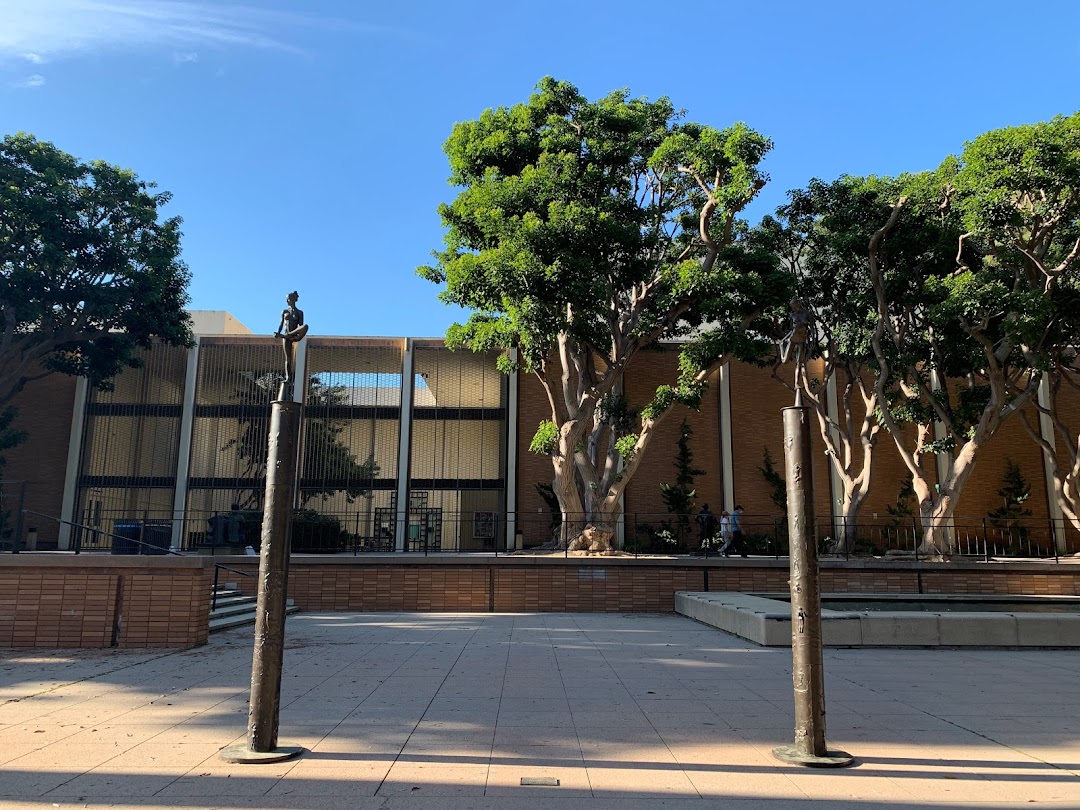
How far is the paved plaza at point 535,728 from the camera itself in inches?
173

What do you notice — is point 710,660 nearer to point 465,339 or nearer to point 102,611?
point 102,611

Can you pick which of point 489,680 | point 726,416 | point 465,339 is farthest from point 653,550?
point 489,680

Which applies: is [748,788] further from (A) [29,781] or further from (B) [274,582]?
(A) [29,781]

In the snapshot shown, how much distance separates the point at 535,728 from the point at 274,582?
238cm

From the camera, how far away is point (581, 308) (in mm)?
17766

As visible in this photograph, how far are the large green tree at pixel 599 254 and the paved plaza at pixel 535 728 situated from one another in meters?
9.16

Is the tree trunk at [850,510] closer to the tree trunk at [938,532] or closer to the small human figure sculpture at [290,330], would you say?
the tree trunk at [938,532]

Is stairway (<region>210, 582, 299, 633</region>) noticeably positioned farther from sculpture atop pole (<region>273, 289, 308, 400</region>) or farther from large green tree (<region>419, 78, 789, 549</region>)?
large green tree (<region>419, 78, 789, 549</region>)

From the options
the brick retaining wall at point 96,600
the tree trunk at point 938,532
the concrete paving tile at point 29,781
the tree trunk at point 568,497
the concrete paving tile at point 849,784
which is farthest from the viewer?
the tree trunk at point 938,532

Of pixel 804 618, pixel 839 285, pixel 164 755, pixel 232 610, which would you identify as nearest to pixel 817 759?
pixel 804 618

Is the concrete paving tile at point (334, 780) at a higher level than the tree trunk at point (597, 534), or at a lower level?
lower

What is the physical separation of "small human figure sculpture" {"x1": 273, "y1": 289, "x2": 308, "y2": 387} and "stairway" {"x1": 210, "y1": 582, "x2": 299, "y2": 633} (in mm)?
6671

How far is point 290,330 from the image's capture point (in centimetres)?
564

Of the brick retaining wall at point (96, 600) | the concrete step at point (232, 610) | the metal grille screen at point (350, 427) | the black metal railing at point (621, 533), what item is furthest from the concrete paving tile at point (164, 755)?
the metal grille screen at point (350, 427)
